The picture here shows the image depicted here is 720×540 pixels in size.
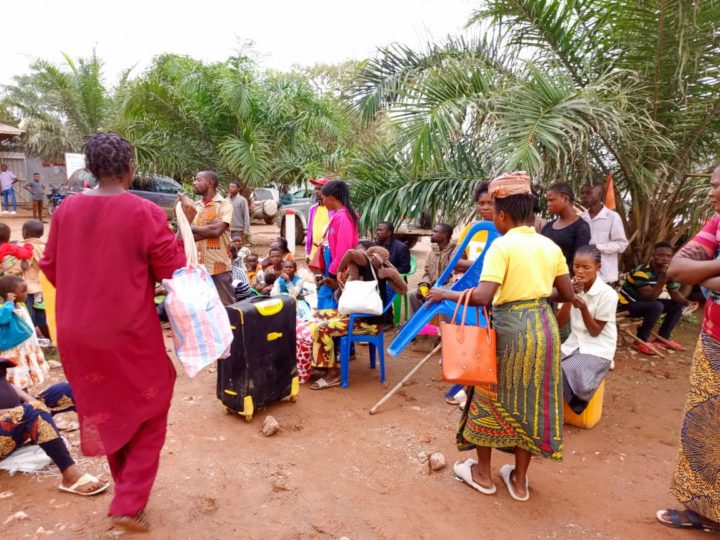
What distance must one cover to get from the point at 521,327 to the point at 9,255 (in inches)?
183

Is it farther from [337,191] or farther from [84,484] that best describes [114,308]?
[337,191]

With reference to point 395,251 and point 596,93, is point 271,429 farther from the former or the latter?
point 596,93

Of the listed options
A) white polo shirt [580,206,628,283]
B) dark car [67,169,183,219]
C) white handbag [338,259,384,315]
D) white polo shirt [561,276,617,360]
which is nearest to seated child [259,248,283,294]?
white handbag [338,259,384,315]

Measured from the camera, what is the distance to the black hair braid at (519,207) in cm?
252

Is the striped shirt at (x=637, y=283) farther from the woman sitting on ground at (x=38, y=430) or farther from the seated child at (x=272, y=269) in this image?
the woman sitting on ground at (x=38, y=430)

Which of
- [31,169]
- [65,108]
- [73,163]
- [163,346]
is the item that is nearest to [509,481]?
[163,346]

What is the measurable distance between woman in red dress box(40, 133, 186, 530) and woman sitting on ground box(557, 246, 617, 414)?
2680mm

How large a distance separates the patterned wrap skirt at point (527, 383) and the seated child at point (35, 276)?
460 centimetres

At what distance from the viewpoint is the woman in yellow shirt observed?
245cm

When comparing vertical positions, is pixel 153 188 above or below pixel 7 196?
above

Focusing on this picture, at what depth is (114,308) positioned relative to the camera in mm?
2082

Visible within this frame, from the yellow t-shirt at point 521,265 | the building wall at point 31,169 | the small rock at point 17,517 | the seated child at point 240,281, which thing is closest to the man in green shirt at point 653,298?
the yellow t-shirt at point 521,265

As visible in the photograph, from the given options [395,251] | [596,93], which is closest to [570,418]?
[395,251]

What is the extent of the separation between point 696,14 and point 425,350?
12.7 feet
